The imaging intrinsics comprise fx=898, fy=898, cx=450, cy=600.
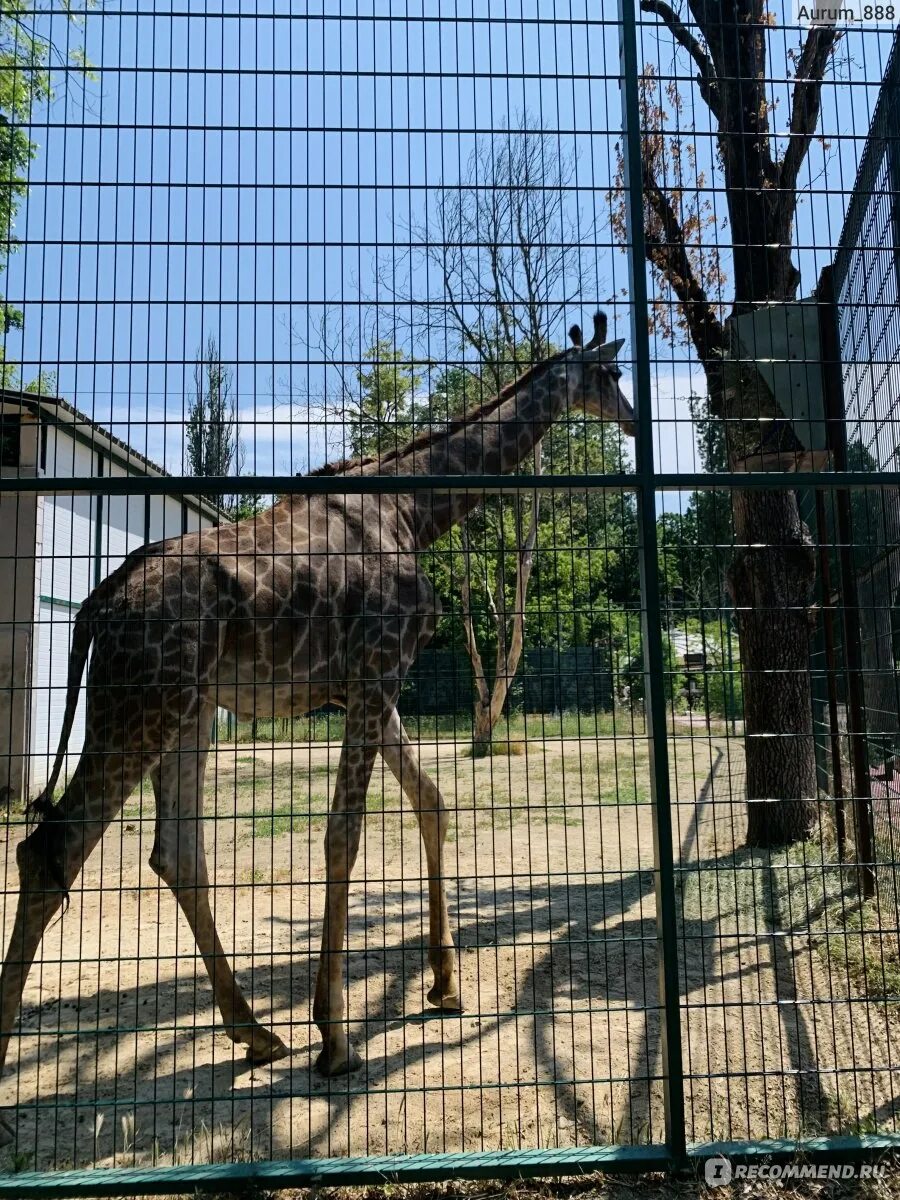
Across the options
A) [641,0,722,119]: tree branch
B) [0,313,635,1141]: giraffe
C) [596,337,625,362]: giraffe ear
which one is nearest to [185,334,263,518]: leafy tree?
[0,313,635,1141]: giraffe

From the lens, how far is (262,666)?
4742 mm

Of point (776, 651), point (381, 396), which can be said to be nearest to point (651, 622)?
point (381, 396)

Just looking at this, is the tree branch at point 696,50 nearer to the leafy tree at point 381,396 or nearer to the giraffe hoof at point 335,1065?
the leafy tree at point 381,396

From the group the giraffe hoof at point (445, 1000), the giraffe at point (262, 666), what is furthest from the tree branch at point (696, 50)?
the giraffe hoof at point (445, 1000)

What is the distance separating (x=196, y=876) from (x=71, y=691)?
1103mm

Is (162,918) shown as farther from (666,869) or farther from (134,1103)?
(666,869)

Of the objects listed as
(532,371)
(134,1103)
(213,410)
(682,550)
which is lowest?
(134,1103)

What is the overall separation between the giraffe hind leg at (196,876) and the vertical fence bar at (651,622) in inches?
→ 77.7

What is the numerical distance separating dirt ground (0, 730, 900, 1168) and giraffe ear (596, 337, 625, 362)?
2.48m

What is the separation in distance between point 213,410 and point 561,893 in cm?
505

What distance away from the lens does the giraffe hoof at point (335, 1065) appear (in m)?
4.03

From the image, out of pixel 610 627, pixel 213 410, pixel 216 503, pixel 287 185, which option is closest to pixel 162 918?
pixel 216 503

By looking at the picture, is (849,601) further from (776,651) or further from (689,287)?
(689,287)

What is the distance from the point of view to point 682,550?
3.77 m
